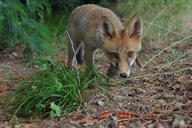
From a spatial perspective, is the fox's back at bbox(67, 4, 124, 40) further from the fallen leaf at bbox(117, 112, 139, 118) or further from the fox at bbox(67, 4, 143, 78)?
the fallen leaf at bbox(117, 112, 139, 118)

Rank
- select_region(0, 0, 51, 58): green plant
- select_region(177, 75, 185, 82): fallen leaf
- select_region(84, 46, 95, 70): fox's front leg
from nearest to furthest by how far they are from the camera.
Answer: select_region(177, 75, 185, 82): fallen leaf
select_region(84, 46, 95, 70): fox's front leg
select_region(0, 0, 51, 58): green plant

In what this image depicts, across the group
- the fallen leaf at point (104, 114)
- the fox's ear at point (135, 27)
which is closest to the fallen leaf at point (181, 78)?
the fox's ear at point (135, 27)

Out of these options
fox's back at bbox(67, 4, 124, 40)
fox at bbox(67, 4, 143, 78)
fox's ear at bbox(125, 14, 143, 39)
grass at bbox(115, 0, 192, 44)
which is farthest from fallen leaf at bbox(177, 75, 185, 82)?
grass at bbox(115, 0, 192, 44)

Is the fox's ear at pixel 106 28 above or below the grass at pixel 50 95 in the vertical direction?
above

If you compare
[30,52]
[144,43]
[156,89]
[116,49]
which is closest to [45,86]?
[116,49]

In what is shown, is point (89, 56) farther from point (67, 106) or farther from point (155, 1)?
point (155, 1)

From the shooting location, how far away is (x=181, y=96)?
3348mm

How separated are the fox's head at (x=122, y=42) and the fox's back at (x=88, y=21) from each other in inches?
13.5

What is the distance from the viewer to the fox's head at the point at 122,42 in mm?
3871

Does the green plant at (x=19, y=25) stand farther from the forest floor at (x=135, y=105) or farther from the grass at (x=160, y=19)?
the grass at (x=160, y=19)

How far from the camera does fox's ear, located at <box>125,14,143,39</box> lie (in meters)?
4.02

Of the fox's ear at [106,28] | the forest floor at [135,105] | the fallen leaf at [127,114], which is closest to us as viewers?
the forest floor at [135,105]

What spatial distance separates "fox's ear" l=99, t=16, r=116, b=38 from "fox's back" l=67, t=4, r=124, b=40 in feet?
1.05

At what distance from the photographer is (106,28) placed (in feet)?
13.6
